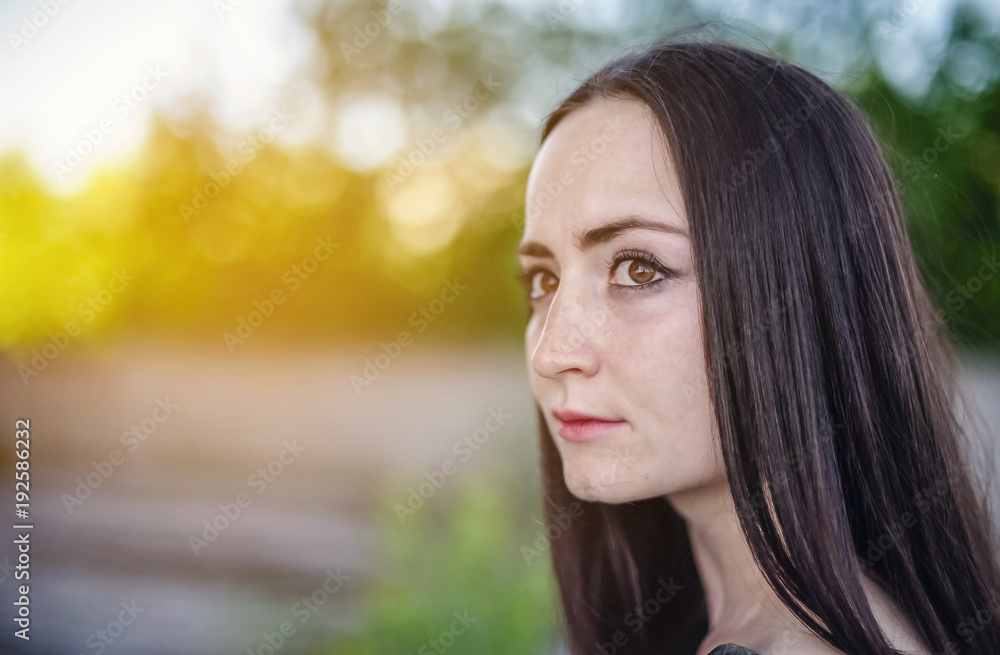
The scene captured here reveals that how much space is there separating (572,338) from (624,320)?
66 mm

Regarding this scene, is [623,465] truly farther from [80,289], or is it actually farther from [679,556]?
[80,289]

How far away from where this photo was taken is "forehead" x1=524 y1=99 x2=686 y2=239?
2.53 ft

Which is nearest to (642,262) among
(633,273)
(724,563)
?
(633,273)

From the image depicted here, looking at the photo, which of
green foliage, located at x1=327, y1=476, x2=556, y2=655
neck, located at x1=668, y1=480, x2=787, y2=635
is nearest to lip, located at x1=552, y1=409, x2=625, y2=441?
neck, located at x1=668, y1=480, x2=787, y2=635

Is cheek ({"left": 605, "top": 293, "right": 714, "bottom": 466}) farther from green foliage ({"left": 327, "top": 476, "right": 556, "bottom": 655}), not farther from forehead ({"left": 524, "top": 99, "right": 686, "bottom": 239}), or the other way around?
green foliage ({"left": 327, "top": 476, "right": 556, "bottom": 655})

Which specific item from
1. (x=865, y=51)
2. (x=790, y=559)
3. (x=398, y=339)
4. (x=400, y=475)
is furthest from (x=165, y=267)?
(x=865, y=51)

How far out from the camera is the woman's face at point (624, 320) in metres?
0.77

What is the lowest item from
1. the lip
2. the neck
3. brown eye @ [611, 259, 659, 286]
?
the neck

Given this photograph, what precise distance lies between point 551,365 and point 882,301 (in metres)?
0.39

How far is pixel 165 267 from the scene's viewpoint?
5.43ft

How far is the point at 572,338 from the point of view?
2.68ft

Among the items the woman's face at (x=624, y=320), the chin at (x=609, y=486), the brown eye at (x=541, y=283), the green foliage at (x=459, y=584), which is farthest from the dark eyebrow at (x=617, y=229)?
the green foliage at (x=459, y=584)

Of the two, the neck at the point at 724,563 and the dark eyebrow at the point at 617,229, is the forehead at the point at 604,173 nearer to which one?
the dark eyebrow at the point at 617,229

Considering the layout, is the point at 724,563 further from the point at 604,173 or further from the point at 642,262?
the point at 604,173
